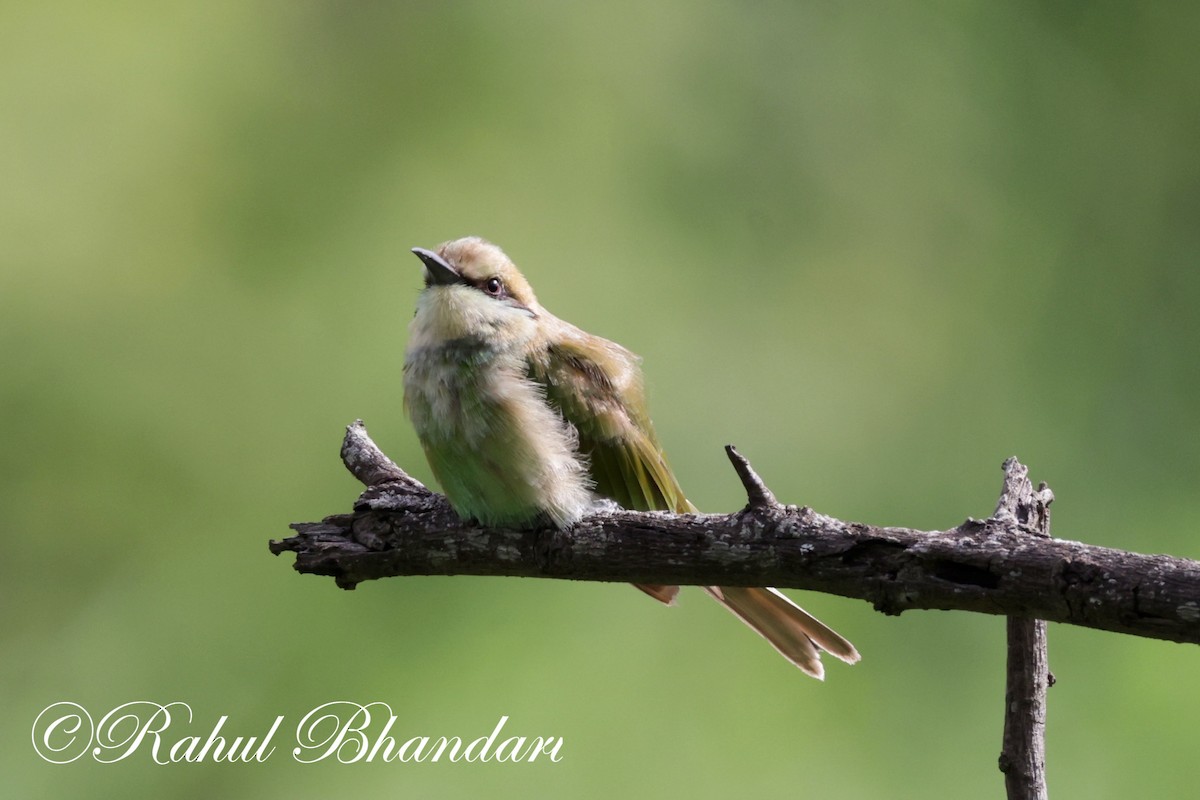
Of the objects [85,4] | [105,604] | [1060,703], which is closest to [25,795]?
[105,604]

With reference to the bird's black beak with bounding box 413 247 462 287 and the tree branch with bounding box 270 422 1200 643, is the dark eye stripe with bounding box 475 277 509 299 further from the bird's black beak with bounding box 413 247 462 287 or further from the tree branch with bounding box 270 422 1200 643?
the tree branch with bounding box 270 422 1200 643

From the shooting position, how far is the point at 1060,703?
12.1 ft

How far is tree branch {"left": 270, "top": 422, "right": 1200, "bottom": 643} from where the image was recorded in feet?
4.91

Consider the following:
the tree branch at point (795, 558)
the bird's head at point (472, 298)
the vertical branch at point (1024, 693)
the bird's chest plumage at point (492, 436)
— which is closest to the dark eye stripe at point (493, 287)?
the bird's head at point (472, 298)

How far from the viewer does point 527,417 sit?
223cm

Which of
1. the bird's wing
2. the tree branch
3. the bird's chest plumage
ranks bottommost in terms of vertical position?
the tree branch

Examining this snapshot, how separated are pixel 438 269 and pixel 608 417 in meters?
0.44

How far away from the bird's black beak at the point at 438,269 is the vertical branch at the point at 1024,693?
1.11 m

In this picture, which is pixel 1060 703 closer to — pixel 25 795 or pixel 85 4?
pixel 25 795

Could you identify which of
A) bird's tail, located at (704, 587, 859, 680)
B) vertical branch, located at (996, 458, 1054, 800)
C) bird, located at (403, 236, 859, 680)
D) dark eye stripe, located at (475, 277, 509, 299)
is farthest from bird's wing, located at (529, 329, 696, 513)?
vertical branch, located at (996, 458, 1054, 800)

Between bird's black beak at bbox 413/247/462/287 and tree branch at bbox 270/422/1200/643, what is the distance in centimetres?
42

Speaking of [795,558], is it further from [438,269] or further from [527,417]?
[438,269]

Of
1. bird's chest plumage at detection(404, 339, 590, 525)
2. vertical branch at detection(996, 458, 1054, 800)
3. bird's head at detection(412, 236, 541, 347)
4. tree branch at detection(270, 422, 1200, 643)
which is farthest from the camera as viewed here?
bird's head at detection(412, 236, 541, 347)

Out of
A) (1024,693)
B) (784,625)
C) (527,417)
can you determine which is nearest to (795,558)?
(1024,693)
